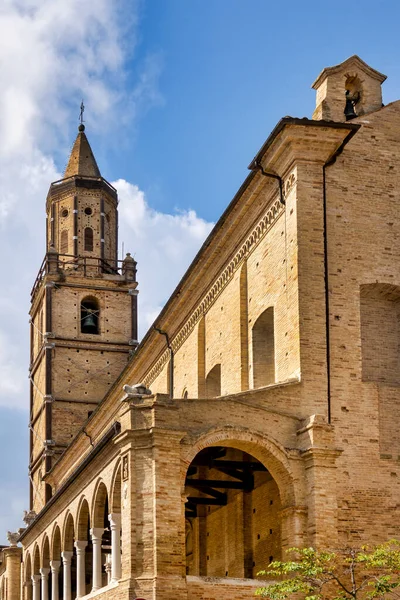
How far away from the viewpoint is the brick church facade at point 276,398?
23812 millimetres

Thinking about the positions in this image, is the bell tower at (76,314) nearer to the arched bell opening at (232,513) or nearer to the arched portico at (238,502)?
the arched portico at (238,502)

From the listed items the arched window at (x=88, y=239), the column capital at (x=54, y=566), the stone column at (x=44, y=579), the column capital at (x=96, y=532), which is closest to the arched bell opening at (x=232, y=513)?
the column capital at (x=96, y=532)

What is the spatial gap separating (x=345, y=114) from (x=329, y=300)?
493 centimetres

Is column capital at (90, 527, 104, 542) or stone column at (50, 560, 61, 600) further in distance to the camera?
stone column at (50, 560, 61, 600)

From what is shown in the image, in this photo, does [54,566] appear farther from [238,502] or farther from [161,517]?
[161,517]

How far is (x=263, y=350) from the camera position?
1144 inches

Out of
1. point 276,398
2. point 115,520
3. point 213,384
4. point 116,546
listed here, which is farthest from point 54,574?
point 276,398

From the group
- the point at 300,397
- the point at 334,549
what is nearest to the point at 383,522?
the point at 334,549

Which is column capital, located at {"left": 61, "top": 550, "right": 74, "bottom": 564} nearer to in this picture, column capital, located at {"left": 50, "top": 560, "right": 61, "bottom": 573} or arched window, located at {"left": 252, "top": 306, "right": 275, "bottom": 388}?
column capital, located at {"left": 50, "top": 560, "right": 61, "bottom": 573}

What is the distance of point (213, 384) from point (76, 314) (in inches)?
868

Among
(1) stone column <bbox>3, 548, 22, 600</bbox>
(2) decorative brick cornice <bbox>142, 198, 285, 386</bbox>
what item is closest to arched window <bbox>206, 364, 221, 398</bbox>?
(2) decorative brick cornice <bbox>142, 198, 285, 386</bbox>

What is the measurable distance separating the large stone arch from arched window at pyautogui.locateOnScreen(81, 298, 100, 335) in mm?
30534

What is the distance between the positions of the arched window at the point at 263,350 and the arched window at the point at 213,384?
4066 mm

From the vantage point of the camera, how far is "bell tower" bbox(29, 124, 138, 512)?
5344 centimetres
